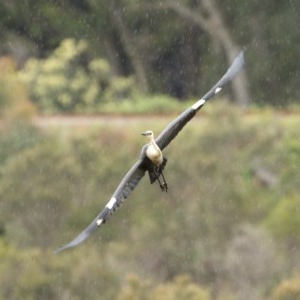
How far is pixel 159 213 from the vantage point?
24.3m

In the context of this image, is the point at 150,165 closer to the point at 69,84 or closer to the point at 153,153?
the point at 153,153

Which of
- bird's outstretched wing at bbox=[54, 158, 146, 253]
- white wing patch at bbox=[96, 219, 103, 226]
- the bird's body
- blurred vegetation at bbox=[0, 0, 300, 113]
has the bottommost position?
blurred vegetation at bbox=[0, 0, 300, 113]

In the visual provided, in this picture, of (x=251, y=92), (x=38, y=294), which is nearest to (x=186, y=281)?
(x=38, y=294)

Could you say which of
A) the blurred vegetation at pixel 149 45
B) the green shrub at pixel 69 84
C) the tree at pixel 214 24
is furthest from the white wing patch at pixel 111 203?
the tree at pixel 214 24

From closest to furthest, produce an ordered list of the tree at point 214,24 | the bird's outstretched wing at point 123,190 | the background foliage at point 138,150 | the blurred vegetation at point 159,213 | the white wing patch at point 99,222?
the white wing patch at point 99,222 → the bird's outstretched wing at point 123,190 → the blurred vegetation at point 159,213 → the background foliage at point 138,150 → the tree at point 214,24

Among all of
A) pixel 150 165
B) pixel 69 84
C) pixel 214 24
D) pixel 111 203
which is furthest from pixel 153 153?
pixel 214 24

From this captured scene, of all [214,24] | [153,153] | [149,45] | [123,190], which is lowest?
[149,45]

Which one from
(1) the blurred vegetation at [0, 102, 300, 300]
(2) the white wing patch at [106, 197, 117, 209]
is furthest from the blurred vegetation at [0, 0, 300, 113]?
(2) the white wing patch at [106, 197, 117, 209]

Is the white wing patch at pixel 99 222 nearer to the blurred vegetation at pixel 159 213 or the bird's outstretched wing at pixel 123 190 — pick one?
the bird's outstretched wing at pixel 123 190

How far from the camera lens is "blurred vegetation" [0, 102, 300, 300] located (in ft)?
67.5

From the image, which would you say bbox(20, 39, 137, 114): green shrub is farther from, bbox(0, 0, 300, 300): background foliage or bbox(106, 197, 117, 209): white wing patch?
bbox(106, 197, 117, 209): white wing patch

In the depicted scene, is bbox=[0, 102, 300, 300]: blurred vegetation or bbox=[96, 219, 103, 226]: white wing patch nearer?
bbox=[96, 219, 103, 226]: white wing patch

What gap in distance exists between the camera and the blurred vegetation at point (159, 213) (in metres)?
20.6

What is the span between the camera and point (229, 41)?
119ft
